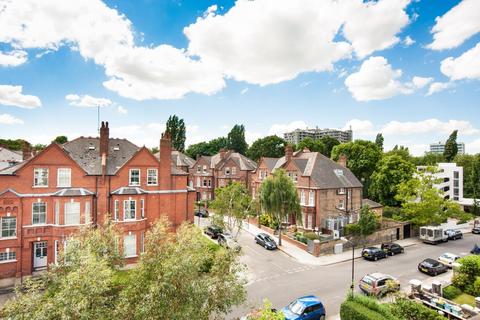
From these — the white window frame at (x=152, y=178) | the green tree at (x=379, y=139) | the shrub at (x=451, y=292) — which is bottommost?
the shrub at (x=451, y=292)

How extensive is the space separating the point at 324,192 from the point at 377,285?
689 inches

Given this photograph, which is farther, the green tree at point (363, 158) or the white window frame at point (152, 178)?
the green tree at point (363, 158)

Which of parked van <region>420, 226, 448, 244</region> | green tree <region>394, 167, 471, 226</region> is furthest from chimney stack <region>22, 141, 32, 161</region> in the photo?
parked van <region>420, 226, 448, 244</region>

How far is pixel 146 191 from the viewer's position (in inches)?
1086

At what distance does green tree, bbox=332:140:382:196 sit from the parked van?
829 inches

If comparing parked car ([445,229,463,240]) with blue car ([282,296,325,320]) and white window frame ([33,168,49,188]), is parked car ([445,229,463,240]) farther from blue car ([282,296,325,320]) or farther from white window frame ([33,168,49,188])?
white window frame ([33,168,49,188])

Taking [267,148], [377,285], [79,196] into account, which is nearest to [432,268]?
[377,285]

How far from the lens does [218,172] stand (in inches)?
2299

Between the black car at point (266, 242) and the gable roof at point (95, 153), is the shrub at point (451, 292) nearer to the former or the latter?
the black car at point (266, 242)

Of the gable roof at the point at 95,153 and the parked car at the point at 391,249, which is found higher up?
the gable roof at the point at 95,153

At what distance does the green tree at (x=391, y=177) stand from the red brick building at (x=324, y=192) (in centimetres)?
842

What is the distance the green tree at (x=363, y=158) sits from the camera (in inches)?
2203

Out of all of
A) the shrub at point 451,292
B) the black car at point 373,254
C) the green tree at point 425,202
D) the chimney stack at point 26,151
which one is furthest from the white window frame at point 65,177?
the green tree at point 425,202

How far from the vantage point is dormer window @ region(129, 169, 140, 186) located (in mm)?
27094
